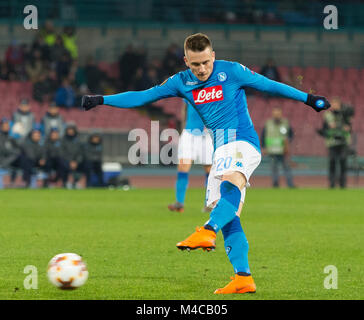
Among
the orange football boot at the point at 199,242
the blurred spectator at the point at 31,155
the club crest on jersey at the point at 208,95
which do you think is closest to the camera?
the orange football boot at the point at 199,242

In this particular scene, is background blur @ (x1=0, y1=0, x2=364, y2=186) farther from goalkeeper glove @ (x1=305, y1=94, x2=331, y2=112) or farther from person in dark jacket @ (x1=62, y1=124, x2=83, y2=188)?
goalkeeper glove @ (x1=305, y1=94, x2=331, y2=112)

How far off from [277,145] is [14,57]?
10451 millimetres

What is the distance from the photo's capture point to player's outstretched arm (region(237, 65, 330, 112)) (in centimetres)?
666

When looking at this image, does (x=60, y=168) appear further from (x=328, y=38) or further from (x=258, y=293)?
(x=328, y=38)

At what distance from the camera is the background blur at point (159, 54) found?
26.4 m

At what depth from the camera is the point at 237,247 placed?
21.6 feet

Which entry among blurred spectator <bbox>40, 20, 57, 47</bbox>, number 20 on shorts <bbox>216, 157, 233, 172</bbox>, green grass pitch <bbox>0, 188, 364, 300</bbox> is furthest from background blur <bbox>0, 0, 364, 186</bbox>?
number 20 on shorts <bbox>216, 157, 233, 172</bbox>

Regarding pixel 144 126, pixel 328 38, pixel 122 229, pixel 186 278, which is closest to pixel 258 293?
pixel 186 278

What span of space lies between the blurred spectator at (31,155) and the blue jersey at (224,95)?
514 inches

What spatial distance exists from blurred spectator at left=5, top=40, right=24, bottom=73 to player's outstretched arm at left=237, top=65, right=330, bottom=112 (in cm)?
2158

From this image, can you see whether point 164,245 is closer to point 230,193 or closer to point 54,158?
point 230,193

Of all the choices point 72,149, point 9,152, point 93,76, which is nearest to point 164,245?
point 9,152

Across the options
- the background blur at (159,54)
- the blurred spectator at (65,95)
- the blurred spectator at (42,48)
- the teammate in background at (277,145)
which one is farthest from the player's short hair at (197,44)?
the blurred spectator at (42,48)

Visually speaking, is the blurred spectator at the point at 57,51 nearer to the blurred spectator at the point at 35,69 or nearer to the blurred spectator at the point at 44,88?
the blurred spectator at the point at 35,69
